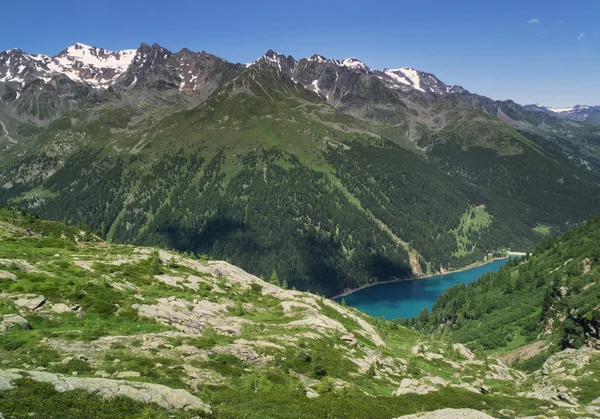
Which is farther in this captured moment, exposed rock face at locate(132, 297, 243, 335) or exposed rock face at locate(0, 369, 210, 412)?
exposed rock face at locate(132, 297, 243, 335)

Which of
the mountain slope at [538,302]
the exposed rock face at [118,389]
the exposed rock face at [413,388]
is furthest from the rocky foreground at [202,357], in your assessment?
the mountain slope at [538,302]

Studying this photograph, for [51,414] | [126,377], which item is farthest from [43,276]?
[51,414]

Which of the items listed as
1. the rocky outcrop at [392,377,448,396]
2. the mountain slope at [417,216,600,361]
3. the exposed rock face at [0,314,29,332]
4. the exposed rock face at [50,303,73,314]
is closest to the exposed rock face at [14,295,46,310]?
the exposed rock face at [50,303,73,314]

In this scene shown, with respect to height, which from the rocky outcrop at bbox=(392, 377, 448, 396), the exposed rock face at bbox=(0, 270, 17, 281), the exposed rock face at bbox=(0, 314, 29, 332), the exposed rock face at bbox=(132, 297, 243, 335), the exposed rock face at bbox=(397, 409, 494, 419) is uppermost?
the exposed rock face at bbox=(0, 270, 17, 281)

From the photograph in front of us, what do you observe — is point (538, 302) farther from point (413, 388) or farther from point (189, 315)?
point (189, 315)

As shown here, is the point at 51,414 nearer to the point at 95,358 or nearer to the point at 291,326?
the point at 95,358

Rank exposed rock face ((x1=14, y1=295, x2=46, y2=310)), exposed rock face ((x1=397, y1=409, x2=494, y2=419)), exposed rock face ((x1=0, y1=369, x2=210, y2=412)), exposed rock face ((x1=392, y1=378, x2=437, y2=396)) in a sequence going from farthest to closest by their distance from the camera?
exposed rock face ((x1=14, y1=295, x2=46, y2=310))
exposed rock face ((x1=392, y1=378, x2=437, y2=396))
exposed rock face ((x1=397, y1=409, x2=494, y2=419))
exposed rock face ((x1=0, y1=369, x2=210, y2=412))

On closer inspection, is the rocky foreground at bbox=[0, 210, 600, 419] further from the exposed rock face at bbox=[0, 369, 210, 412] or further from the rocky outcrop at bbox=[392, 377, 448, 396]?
the rocky outcrop at bbox=[392, 377, 448, 396]
